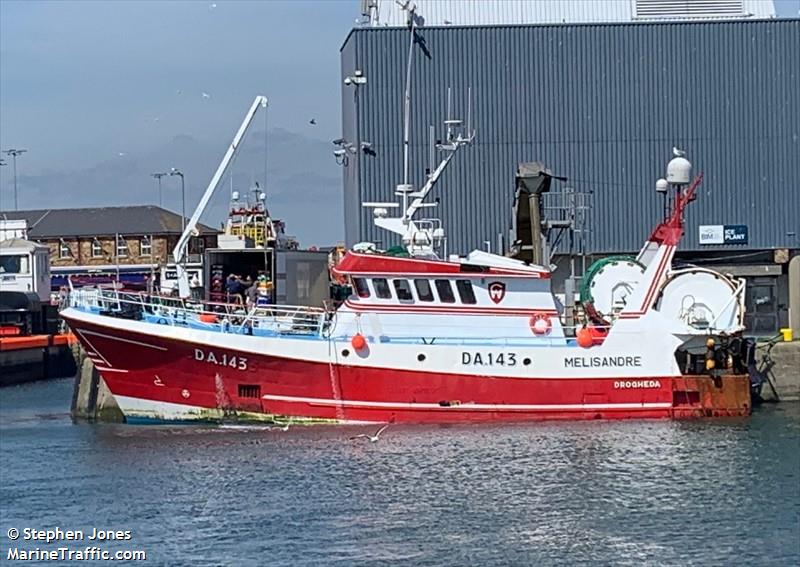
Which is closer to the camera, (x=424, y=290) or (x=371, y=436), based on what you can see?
(x=371, y=436)

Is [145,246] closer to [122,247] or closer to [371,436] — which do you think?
[122,247]

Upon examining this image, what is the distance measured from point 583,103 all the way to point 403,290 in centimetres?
1885

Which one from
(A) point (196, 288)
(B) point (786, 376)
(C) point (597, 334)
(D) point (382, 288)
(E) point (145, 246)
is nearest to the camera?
(D) point (382, 288)

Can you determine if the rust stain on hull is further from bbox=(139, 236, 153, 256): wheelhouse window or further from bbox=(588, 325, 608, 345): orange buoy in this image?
bbox=(139, 236, 153, 256): wheelhouse window

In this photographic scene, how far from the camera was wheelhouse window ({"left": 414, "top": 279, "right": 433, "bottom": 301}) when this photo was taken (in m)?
27.4

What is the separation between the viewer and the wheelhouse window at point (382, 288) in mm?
27391

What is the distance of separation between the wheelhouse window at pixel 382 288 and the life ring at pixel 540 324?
9.34ft

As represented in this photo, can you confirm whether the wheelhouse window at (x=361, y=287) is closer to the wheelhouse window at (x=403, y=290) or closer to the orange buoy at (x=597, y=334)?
the wheelhouse window at (x=403, y=290)

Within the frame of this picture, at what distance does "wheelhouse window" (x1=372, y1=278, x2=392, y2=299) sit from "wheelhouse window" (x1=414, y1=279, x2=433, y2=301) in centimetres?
54

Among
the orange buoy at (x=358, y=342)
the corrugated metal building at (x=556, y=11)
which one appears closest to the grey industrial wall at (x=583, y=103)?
the corrugated metal building at (x=556, y=11)

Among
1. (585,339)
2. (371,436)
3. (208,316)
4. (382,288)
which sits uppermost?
(382,288)

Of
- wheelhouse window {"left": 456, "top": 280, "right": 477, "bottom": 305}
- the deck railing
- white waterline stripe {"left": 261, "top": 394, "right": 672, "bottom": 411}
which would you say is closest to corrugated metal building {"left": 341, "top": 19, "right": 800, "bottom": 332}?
the deck railing

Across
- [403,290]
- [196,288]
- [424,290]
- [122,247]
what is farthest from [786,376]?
[122,247]

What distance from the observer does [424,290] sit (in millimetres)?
27484
